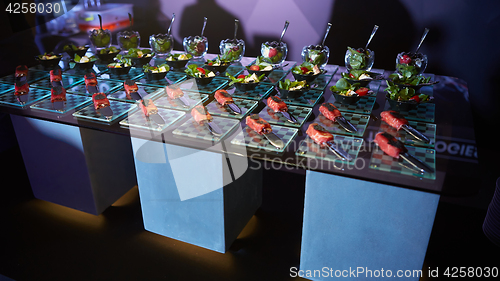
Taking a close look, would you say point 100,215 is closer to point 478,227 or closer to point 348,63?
point 348,63

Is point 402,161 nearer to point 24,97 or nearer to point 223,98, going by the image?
point 223,98

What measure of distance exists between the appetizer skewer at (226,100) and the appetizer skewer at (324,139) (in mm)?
346

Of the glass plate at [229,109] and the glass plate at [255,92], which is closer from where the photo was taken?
the glass plate at [229,109]

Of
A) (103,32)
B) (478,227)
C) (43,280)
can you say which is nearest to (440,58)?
(478,227)

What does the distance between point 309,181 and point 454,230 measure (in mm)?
1126

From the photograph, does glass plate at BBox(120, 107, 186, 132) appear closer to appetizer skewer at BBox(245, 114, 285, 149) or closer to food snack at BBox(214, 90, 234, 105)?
food snack at BBox(214, 90, 234, 105)

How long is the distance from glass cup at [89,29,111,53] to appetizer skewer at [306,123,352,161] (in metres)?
1.72

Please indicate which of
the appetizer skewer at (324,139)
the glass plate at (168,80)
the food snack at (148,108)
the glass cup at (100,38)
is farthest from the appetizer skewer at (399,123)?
the glass cup at (100,38)

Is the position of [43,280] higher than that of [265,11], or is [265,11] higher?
[265,11]

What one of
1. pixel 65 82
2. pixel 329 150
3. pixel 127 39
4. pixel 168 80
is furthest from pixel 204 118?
pixel 127 39

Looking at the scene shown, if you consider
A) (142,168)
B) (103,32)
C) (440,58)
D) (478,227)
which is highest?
(103,32)

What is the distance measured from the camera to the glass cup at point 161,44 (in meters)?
2.26

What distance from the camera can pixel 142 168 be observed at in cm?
171

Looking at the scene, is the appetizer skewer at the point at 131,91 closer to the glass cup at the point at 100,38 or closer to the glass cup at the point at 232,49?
the glass cup at the point at 232,49
